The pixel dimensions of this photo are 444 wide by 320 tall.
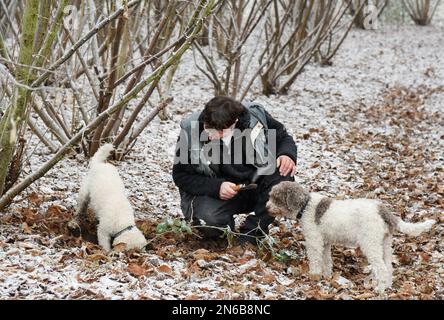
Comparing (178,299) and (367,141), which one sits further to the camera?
(367,141)

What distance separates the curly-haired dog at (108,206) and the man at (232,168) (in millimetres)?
533

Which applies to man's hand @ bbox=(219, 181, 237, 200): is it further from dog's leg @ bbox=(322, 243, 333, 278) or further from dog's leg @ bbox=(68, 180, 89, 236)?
dog's leg @ bbox=(68, 180, 89, 236)

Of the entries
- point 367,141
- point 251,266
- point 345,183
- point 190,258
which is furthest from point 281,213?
point 367,141

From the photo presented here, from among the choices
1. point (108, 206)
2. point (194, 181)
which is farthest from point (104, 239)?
point (194, 181)

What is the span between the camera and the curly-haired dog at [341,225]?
4.07 metres

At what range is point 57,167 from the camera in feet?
20.7

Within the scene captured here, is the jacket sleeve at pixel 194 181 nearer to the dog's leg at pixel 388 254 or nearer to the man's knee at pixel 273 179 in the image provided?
the man's knee at pixel 273 179

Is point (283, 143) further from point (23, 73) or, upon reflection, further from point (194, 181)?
point (23, 73)

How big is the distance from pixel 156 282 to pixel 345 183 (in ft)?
12.3

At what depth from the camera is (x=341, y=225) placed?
4.20 m

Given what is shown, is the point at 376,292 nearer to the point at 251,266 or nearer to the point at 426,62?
the point at 251,266

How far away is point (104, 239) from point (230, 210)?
1.07 meters

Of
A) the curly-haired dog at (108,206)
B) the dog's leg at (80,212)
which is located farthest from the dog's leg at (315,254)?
the dog's leg at (80,212)

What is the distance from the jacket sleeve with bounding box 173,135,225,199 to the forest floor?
44 cm
